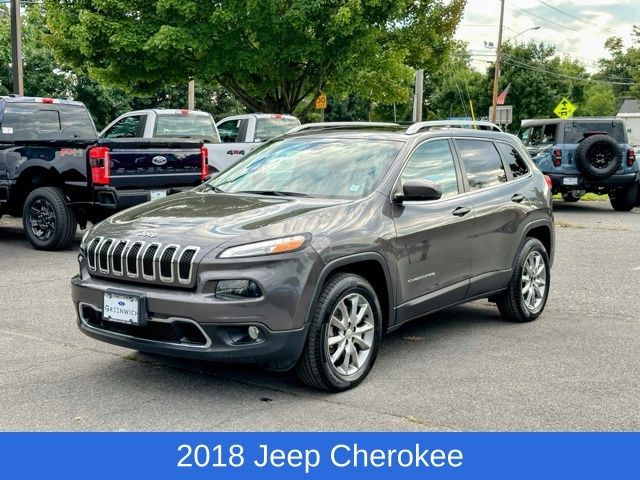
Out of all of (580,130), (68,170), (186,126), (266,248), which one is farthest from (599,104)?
(266,248)

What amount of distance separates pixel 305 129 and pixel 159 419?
2.98 metres

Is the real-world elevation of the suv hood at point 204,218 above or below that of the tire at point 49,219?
above

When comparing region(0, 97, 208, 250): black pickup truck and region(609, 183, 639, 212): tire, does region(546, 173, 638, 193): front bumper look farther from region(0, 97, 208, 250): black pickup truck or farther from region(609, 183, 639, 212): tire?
region(0, 97, 208, 250): black pickup truck

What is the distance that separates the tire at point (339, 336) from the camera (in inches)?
177

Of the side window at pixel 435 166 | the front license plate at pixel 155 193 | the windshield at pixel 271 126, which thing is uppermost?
the windshield at pixel 271 126

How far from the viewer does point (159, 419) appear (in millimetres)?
4262

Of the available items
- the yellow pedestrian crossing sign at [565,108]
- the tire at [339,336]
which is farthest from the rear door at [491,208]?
the yellow pedestrian crossing sign at [565,108]

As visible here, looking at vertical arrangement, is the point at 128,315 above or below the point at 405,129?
below

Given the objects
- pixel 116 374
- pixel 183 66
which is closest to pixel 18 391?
pixel 116 374

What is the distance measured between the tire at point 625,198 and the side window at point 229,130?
857cm

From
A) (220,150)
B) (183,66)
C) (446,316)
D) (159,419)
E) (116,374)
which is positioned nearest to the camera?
(159,419)

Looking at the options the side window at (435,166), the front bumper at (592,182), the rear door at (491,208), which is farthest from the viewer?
the front bumper at (592,182)

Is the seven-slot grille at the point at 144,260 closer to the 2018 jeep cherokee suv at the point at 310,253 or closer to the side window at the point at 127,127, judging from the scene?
the 2018 jeep cherokee suv at the point at 310,253

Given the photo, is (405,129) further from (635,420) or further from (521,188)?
(635,420)
